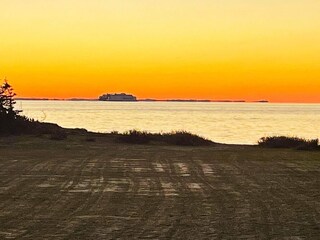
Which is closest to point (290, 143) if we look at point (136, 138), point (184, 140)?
point (184, 140)

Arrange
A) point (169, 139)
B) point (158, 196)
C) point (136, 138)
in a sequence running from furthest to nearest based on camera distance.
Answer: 1. point (169, 139)
2. point (136, 138)
3. point (158, 196)

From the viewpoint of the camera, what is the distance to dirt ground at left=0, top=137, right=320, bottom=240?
1096cm

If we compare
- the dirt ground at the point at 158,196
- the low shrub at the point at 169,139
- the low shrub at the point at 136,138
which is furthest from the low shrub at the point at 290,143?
the low shrub at the point at 136,138

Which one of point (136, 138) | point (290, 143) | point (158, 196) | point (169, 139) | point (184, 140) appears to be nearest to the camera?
point (158, 196)

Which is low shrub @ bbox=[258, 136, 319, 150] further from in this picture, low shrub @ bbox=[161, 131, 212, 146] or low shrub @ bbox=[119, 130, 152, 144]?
low shrub @ bbox=[119, 130, 152, 144]

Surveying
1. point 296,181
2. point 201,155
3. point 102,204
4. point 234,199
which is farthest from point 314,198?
point 201,155

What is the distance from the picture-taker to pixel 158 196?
14898mm

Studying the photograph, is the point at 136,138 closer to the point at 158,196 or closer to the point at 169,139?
the point at 169,139

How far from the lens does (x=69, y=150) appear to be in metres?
29.3

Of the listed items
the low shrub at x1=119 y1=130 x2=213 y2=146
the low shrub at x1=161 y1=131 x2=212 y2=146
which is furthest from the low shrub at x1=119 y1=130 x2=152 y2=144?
the low shrub at x1=161 y1=131 x2=212 y2=146

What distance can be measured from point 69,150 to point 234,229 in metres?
19.0

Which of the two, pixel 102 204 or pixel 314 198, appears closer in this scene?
pixel 102 204

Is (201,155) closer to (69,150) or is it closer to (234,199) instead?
(69,150)

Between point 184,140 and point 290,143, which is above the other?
point 184,140
